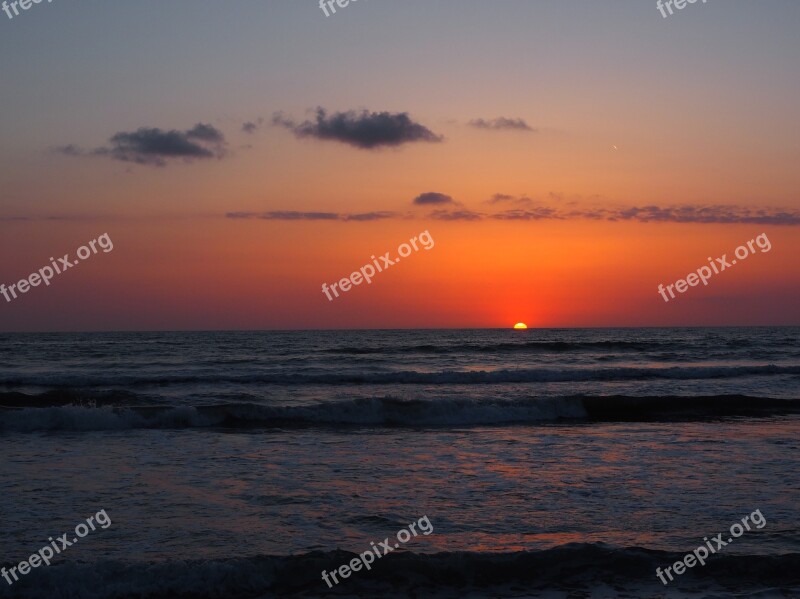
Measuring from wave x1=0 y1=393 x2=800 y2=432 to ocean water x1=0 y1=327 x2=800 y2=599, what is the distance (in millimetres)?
72

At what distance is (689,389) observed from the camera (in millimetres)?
28922

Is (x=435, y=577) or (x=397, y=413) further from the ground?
(x=397, y=413)

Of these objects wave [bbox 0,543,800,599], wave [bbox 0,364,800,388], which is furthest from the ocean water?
wave [bbox 0,364,800,388]

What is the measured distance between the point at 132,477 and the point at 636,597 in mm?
8390

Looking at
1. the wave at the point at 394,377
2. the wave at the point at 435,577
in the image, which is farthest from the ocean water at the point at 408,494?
the wave at the point at 394,377

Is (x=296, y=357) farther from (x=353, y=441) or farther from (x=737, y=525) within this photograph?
(x=737, y=525)

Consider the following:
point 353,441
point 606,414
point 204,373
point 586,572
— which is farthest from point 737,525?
point 204,373

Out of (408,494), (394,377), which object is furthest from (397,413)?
(394,377)
